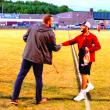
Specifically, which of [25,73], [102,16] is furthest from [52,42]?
[102,16]

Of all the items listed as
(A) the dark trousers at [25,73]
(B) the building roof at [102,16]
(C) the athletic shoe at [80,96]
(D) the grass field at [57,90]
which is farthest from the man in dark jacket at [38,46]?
(B) the building roof at [102,16]

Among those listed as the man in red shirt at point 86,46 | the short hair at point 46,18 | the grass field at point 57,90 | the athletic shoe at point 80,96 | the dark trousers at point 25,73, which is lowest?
the grass field at point 57,90

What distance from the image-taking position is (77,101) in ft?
37.4

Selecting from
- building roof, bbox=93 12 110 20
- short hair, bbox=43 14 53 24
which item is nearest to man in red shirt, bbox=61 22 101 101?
short hair, bbox=43 14 53 24

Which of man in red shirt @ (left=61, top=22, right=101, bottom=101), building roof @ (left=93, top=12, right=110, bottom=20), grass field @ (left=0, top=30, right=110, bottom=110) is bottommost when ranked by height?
building roof @ (left=93, top=12, right=110, bottom=20)

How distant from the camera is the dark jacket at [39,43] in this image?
10539 millimetres

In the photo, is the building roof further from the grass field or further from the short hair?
the short hair

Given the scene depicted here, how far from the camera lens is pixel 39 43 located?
10586 millimetres

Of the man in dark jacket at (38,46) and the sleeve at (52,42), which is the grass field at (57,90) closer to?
the man in dark jacket at (38,46)

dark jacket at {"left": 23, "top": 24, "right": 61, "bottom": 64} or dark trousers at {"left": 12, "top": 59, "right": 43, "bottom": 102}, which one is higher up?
dark jacket at {"left": 23, "top": 24, "right": 61, "bottom": 64}

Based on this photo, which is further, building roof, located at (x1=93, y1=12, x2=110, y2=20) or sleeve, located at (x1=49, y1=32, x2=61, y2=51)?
building roof, located at (x1=93, y1=12, x2=110, y2=20)

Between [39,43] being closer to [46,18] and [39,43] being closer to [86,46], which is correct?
[46,18]

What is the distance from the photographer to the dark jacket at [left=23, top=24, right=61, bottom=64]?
1054cm

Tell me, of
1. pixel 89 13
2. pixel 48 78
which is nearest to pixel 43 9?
pixel 89 13
